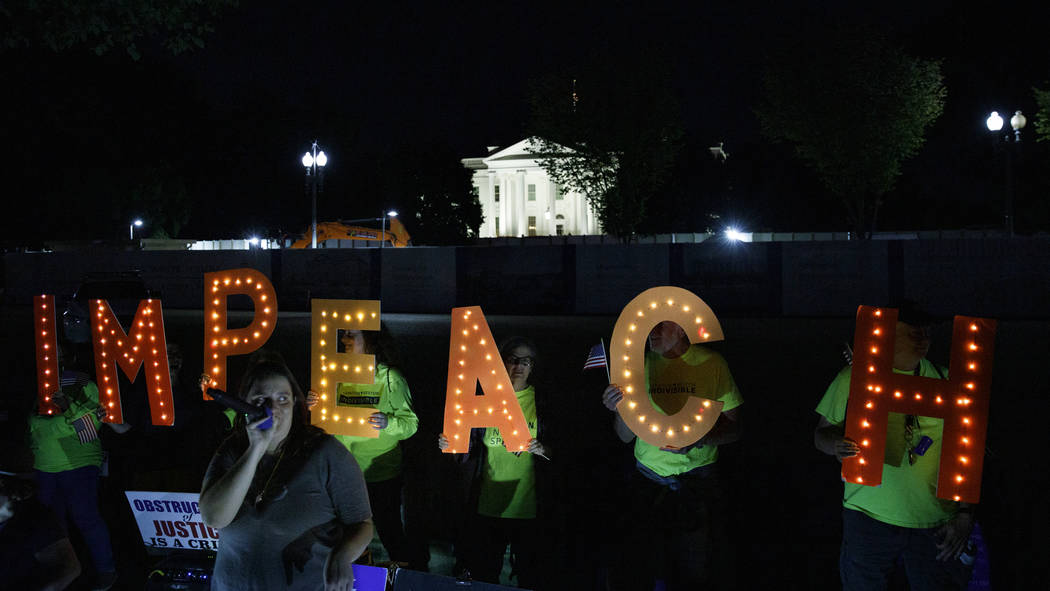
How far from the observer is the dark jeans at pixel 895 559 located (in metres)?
4.05

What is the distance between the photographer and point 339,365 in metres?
5.39

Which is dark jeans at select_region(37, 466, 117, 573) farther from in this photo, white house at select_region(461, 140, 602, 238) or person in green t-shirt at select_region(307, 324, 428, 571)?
white house at select_region(461, 140, 602, 238)

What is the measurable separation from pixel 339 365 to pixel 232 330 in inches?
41.2

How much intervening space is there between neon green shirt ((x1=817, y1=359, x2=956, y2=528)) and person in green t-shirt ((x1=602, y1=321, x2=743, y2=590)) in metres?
0.74

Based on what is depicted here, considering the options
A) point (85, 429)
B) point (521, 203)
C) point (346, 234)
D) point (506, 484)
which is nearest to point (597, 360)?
point (506, 484)

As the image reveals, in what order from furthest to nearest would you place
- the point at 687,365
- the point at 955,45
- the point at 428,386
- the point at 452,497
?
the point at 955,45
the point at 428,386
the point at 452,497
the point at 687,365

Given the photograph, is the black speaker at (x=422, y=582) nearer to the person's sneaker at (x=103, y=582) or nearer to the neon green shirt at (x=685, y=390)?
the neon green shirt at (x=685, y=390)

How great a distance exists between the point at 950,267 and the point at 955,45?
31.0m

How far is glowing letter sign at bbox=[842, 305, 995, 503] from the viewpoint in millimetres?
3971

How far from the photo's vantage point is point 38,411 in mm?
5695

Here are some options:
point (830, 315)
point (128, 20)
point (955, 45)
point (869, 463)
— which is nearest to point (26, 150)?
point (128, 20)

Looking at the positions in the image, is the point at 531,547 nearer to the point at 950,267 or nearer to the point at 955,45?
the point at 950,267

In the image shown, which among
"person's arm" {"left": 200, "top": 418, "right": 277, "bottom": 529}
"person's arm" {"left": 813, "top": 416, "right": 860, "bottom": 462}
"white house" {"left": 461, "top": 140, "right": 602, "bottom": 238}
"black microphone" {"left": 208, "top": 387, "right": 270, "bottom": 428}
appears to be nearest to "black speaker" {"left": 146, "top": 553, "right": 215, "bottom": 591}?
"person's arm" {"left": 200, "top": 418, "right": 277, "bottom": 529}

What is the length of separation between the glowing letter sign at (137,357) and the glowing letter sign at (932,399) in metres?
4.55
